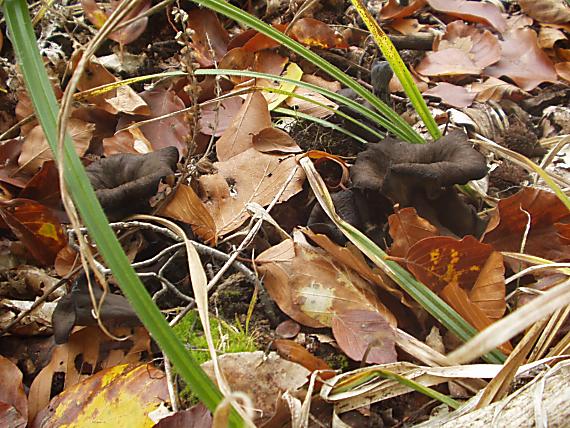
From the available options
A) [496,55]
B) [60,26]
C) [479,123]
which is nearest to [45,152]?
[60,26]

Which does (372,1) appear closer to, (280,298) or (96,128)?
(96,128)

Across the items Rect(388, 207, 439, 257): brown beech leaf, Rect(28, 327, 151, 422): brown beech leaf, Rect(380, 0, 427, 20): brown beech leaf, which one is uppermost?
Rect(380, 0, 427, 20): brown beech leaf

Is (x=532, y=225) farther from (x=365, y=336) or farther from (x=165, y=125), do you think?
(x=165, y=125)

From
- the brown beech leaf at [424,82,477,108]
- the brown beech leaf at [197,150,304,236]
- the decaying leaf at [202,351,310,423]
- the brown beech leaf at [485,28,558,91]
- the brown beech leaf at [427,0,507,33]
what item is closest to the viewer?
the decaying leaf at [202,351,310,423]

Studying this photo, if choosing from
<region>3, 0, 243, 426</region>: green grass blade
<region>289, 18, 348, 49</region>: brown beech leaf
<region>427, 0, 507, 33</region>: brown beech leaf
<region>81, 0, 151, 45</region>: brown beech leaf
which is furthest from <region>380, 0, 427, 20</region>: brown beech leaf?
<region>3, 0, 243, 426</region>: green grass blade

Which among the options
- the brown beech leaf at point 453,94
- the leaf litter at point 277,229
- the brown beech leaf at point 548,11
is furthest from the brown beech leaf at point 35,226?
the brown beech leaf at point 548,11

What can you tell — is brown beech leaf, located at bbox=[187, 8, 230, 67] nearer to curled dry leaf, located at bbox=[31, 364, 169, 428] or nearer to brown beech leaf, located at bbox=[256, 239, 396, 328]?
brown beech leaf, located at bbox=[256, 239, 396, 328]

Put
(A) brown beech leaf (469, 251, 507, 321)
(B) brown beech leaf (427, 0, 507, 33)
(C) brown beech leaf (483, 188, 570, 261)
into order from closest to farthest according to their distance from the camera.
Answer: (A) brown beech leaf (469, 251, 507, 321)
(C) brown beech leaf (483, 188, 570, 261)
(B) brown beech leaf (427, 0, 507, 33)

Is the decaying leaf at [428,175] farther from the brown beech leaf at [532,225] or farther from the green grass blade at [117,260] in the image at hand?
the green grass blade at [117,260]
